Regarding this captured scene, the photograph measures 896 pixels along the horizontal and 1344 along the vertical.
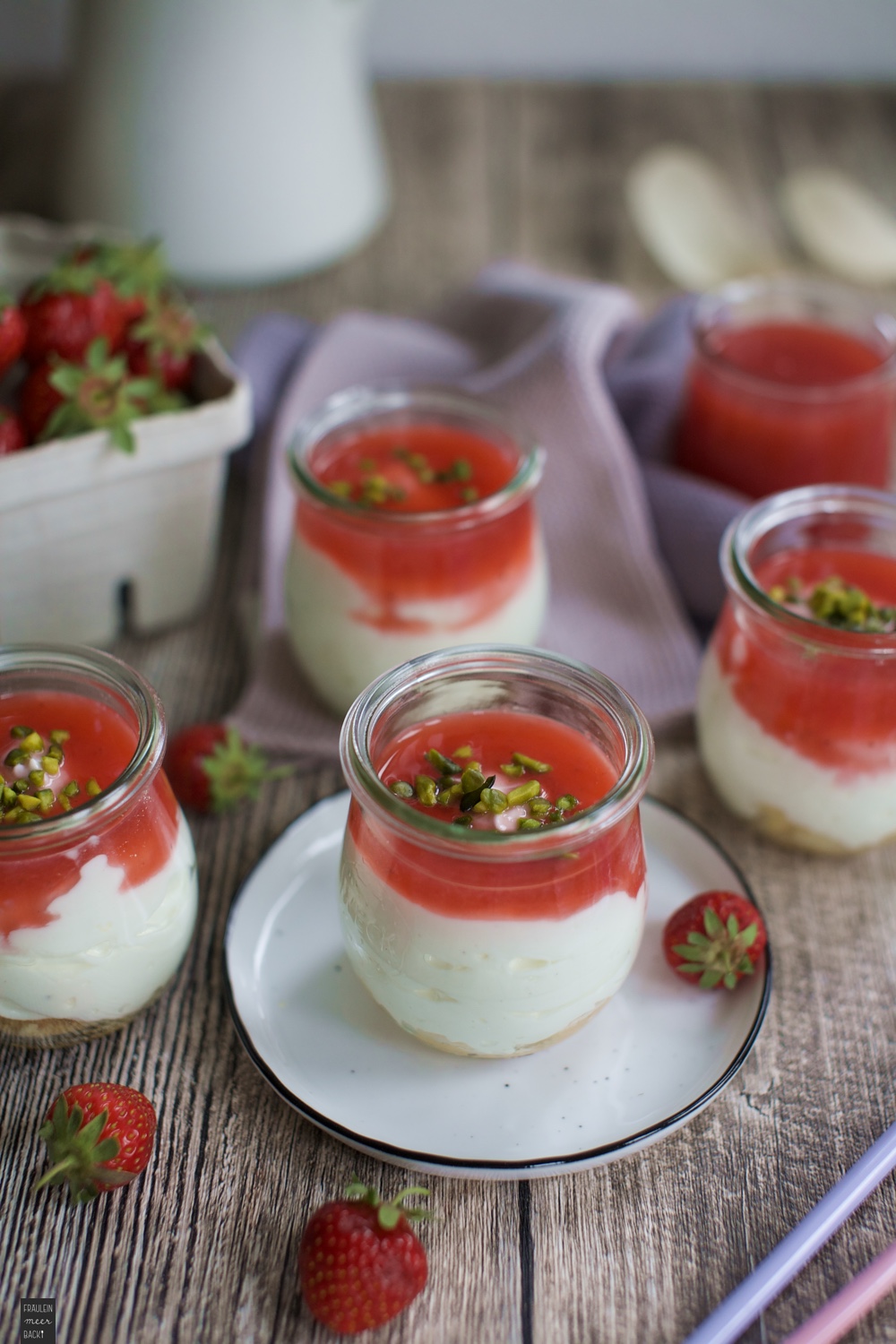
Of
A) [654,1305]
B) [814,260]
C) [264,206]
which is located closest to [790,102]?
[814,260]

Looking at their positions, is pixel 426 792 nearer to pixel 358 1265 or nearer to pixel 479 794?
pixel 479 794

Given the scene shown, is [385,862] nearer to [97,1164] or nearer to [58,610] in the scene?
[97,1164]

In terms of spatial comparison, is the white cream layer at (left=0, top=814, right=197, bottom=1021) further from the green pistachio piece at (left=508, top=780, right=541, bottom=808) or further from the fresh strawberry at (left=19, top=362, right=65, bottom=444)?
the fresh strawberry at (left=19, top=362, right=65, bottom=444)

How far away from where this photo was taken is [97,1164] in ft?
2.93

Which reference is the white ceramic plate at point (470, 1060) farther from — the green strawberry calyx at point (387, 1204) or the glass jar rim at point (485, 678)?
the glass jar rim at point (485, 678)

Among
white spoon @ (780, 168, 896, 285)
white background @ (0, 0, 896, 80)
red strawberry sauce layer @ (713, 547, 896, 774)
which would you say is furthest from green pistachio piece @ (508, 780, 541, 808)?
white background @ (0, 0, 896, 80)

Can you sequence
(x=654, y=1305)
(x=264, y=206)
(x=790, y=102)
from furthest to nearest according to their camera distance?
(x=790, y=102) < (x=264, y=206) < (x=654, y=1305)

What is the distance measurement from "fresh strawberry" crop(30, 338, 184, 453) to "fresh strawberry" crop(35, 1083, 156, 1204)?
0.67 m

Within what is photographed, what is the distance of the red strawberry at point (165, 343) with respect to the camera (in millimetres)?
1374

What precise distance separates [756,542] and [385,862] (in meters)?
0.59

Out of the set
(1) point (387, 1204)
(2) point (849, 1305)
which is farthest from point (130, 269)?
(2) point (849, 1305)

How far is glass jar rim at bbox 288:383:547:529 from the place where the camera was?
1.20 m

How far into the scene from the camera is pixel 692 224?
2098mm

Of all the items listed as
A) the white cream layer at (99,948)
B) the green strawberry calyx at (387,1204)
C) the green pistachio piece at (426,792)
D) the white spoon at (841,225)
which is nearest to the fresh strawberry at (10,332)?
the white cream layer at (99,948)
